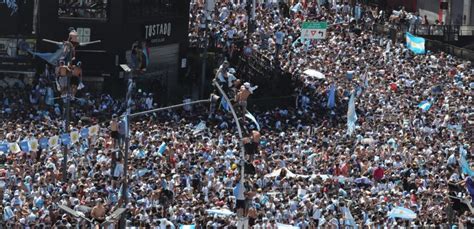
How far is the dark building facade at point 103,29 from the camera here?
67.9 metres

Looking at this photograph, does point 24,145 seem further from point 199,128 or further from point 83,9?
point 83,9

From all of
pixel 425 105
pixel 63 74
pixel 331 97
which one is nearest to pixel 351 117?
Answer: pixel 425 105

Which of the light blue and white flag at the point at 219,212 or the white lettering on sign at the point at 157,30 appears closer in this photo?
the light blue and white flag at the point at 219,212

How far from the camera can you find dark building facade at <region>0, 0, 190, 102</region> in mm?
67875

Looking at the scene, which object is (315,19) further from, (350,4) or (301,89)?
(301,89)

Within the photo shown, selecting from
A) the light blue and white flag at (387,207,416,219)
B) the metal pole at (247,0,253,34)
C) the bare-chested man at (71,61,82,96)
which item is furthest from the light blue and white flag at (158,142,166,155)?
the metal pole at (247,0,253,34)

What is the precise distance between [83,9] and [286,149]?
12.9 m

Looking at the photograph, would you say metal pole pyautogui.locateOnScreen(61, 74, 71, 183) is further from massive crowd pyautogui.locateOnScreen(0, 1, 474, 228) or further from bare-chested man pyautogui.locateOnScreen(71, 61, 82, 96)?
massive crowd pyautogui.locateOnScreen(0, 1, 474, 228)

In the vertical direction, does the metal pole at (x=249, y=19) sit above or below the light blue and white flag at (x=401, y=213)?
above

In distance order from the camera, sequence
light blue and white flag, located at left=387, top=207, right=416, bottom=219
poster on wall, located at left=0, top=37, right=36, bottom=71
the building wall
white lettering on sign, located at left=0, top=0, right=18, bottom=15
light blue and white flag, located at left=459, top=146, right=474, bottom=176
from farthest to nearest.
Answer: the building wall, poster on wall, located at left=0, top=37, right=36, bottom=71, white lettering on sign, located at left=0, top=0, right=18, bottom=15, light blue and white flag, located at left=459, top=146, right=474, bottom=176, light blue and white flag, located at left=387, top=207, right=416, bottom=219

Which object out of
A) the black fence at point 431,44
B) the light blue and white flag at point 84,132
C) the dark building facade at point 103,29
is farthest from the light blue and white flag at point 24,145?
the black fence at point 431,44

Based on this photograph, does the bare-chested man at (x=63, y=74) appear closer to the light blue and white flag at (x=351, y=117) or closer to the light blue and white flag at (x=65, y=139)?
the light blue and white flag at (x=65, y=139)

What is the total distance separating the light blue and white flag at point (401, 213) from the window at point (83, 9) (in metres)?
20.2

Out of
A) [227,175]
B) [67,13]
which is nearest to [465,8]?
[67,13]
